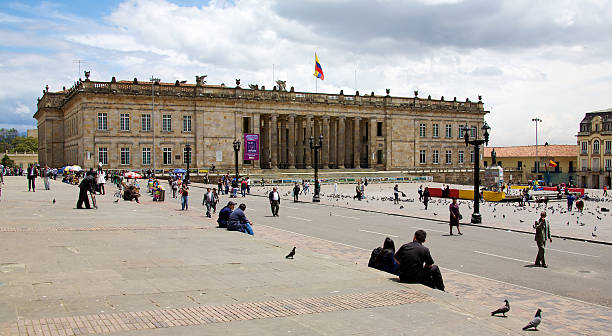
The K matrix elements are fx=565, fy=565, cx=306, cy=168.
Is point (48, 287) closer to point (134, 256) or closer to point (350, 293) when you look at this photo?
point (134, 256)

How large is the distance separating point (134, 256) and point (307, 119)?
218ft

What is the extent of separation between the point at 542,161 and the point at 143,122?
75.1m

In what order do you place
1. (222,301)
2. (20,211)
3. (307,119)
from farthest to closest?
1. (307,119)
2. (20,211)
3. (222,301)

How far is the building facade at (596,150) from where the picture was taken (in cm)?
9019

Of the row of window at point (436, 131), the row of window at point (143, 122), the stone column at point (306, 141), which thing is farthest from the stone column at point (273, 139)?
the row of window at point (436, 131)

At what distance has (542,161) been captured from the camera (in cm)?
10638

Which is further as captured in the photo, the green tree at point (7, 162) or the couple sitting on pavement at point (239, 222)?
the green tree at point (7, 162)

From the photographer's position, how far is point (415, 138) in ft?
283

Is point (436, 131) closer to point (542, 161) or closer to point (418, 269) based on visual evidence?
point (542, 161)

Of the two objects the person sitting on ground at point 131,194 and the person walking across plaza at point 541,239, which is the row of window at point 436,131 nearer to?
the person sitting on ground at point 131,194

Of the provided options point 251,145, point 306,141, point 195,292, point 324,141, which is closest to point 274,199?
point 195,292

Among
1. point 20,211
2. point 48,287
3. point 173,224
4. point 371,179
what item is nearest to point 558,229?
point 173,224

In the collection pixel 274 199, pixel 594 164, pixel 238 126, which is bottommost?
pixel 274 199

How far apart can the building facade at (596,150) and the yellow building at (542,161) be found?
4838 millimetres
